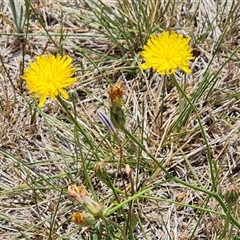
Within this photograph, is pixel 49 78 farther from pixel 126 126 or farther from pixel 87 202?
pixel 126 126

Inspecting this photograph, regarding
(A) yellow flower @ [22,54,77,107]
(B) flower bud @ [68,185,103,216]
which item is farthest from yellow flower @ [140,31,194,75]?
(B) flower bud @ [68,185,103,216]

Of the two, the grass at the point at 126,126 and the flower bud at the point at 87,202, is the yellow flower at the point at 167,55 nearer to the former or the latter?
the grass at the point at 126,126

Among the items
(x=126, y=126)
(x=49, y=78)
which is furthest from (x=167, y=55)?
(x=126, y=126)

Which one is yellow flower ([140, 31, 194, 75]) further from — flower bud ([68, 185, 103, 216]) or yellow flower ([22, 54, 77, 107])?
flower bud ([68, 185, 103, 216])

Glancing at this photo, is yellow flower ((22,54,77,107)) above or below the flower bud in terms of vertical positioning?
above

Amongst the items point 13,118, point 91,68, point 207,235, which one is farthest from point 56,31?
point 207,235

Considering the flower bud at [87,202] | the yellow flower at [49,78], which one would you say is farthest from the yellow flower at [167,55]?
the flower bud at [87,202]

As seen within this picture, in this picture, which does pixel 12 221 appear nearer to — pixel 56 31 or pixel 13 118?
pixel 13 118
